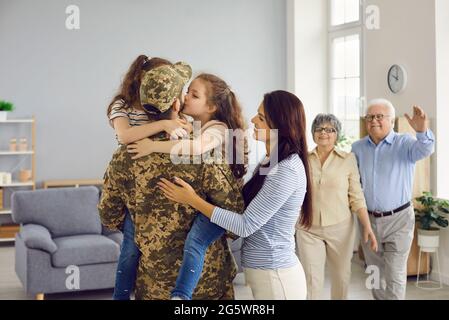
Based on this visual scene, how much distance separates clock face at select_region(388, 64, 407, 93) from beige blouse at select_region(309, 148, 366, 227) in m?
2.25

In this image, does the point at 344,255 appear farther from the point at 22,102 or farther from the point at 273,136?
the point at 22,102

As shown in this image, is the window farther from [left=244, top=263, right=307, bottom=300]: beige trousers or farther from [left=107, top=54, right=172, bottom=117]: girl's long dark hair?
[left=244, top=263, right=307, bottom=300]: beige trousers

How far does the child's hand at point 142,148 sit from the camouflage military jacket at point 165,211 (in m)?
0.02

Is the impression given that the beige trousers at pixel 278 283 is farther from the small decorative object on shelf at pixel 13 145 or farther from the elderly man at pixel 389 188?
the small decorative object on shelf at pixel 13 145

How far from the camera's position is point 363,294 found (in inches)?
206

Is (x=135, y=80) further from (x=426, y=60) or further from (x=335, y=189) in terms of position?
(x=426, y=60)

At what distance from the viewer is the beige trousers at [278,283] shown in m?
2.43

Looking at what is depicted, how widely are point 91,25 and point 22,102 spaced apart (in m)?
1.26

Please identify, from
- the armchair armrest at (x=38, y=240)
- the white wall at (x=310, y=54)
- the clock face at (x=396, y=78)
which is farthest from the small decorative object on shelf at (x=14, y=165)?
the clock face at (x=396, y=78)

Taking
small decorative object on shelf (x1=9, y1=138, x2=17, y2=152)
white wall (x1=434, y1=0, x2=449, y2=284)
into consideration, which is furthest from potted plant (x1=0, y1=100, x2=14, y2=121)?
white wall (x1=434, y1=0, x2=449, y2=284)

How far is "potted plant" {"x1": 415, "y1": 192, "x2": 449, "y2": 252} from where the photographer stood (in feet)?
18.1

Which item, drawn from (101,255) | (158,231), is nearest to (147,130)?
(158,231)

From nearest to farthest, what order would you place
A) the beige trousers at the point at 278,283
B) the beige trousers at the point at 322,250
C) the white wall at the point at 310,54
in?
1. the beige trousers at the point at 278,283
2. the beige trousers at the point at 322,250
3. the white wall at the point at 310,54

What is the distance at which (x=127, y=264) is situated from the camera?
240 cm
